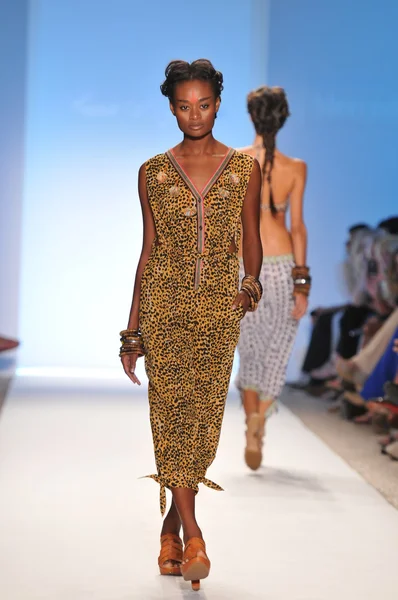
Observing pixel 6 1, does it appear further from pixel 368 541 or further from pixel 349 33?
pixel 368 541

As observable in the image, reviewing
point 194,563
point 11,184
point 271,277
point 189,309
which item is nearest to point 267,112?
point 271,277

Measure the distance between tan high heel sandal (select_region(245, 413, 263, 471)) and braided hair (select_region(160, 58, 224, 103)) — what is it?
1698 mm

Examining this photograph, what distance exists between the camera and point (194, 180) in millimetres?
2656

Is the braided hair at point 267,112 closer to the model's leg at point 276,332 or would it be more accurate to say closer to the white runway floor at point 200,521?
the model's leg at point 276,332

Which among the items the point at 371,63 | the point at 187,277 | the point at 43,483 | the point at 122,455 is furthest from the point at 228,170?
the point at 371,63

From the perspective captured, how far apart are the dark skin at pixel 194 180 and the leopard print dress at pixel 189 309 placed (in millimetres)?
20

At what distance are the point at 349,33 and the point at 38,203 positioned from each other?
2.66 metres

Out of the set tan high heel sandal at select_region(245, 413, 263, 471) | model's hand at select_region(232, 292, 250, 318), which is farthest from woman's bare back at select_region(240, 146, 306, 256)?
model's hand at select_region(232, 292, 250, 318)

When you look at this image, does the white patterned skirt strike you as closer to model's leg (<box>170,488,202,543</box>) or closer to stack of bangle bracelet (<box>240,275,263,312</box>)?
stack of bangle bracelet (<box>240,275,263,312</box>)

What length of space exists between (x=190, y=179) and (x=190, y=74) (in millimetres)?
239

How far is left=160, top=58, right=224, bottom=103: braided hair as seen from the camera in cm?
261

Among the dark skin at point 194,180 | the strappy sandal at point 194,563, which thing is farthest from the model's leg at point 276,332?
the strappy sandal at point 194,563

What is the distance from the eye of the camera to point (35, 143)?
28.8ft

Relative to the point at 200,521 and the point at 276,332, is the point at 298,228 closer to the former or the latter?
the point at 276,332
